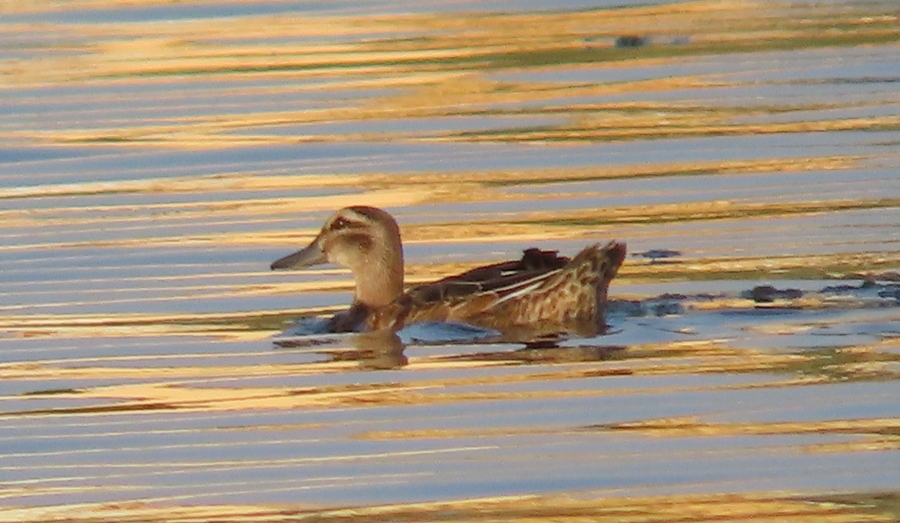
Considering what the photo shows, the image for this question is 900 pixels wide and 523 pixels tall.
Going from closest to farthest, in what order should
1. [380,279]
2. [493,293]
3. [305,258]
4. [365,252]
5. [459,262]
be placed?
1. [493,293]
2. [380,279]
3. [365,252]
4. [305,258]
5. [459,262]

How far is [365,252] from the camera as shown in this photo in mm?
13930

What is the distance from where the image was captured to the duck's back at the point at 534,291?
42.2 ft

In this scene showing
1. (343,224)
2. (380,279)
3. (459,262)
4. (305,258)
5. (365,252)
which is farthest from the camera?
(459,262)

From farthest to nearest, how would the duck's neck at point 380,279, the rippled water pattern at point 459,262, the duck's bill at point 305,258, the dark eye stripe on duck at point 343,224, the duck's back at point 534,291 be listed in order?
the duck's bill at point 305,258, the dark eye stripe on duck at point 343,224, the duck's neck at point 380,279, the duck's back at point 534,291, the rippled water pattern at point 459,262

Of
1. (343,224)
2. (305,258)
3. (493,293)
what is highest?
(343,224)

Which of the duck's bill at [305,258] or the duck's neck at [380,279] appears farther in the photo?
the duck's bill at [305,258]

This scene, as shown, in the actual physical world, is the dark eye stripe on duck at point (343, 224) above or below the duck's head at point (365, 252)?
above

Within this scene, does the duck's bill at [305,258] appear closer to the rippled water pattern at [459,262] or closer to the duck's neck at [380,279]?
the rippled water pattern at [459,262]

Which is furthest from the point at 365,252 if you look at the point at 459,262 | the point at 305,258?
the point at 459,262

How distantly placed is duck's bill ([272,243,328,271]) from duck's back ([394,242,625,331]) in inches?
46.5

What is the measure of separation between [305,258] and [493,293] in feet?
5.48

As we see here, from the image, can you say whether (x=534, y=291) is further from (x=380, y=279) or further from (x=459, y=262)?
(x=459, y=262)

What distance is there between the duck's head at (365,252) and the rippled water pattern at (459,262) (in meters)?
0.39

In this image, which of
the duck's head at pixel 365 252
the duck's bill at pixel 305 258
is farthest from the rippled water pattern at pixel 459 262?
the duck's head at pixel 365 252
